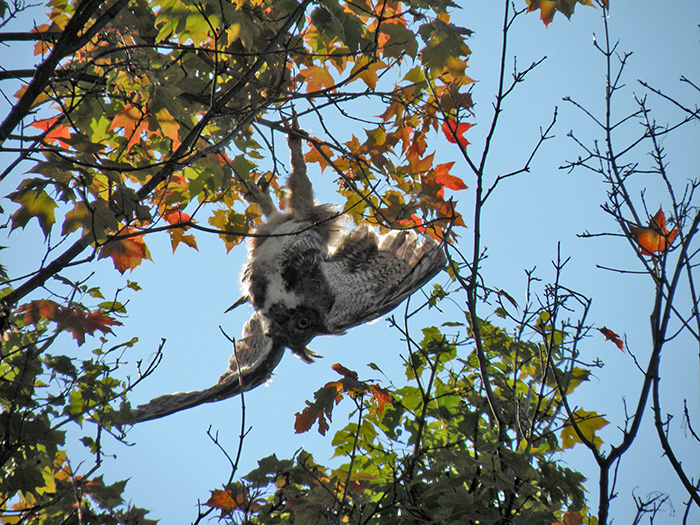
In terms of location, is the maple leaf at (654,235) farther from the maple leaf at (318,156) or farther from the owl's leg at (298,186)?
the owl's leg at (298,186)

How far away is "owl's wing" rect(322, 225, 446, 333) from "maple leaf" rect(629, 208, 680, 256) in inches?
77.5

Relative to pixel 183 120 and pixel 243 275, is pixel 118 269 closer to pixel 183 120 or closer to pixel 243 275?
pixel 183 120

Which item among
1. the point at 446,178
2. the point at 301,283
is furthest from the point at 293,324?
the point at 446,178

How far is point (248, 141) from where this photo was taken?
3.75 m

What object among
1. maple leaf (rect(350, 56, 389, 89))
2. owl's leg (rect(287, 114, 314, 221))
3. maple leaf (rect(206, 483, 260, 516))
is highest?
owl's leg (rect(287, 114, 314, 221))

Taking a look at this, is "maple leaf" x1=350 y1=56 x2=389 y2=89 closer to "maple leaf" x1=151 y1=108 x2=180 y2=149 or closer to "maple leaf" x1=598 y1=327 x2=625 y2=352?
"maple leaf" x1=151 y1=108 x2=180 y2=149

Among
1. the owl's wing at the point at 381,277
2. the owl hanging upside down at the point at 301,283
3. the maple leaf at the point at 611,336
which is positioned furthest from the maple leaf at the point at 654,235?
the owl's wing at the point at 381,277

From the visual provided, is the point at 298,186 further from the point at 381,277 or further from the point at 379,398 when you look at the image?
the point at 379,398

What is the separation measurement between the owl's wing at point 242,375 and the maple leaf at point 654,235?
236cm

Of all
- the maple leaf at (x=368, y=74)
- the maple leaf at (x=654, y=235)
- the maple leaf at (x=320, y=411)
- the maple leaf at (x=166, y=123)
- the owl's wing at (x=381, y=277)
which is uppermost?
the maple leaf at (x=368, y=74)

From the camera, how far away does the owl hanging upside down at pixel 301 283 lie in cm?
405

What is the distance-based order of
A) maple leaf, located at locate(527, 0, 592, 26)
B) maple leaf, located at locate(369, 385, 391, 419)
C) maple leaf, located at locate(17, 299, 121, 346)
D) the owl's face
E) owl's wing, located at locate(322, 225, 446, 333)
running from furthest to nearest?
owl's wing, located at locate(322, 225, 446, 333) < the owl's face < maple leaf, located at locate(369, 385, 391, 419) < maple leaf, located at locate(17, 299, 121, 346) < maple leaf, located at locate(527, 0, 592, 26)

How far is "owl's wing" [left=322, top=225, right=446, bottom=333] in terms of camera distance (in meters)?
4.21

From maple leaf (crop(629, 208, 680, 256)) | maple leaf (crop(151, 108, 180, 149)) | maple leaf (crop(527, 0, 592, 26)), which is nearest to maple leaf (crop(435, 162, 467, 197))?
maple leaf (crop(527, 0, 592, 26))
